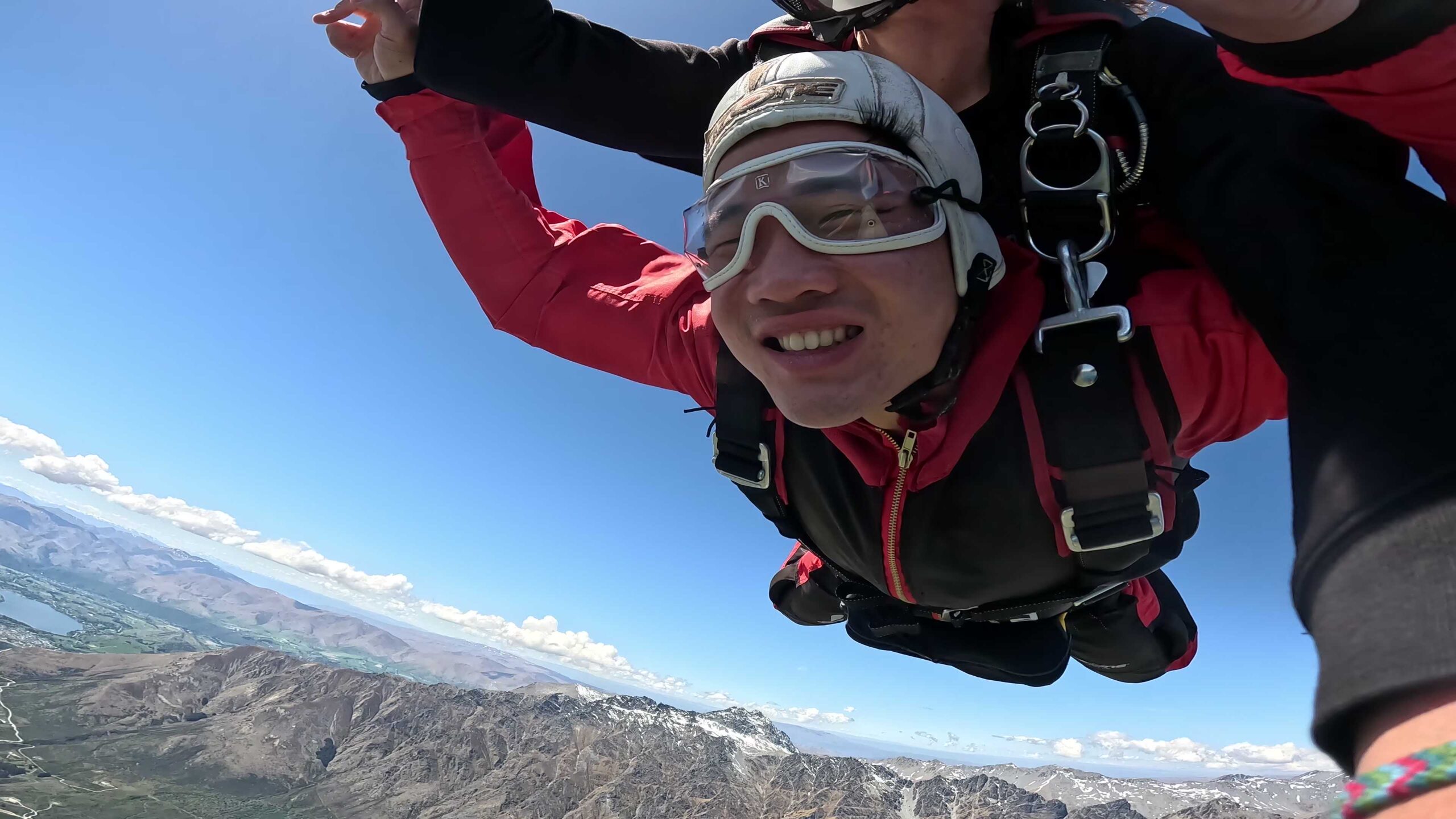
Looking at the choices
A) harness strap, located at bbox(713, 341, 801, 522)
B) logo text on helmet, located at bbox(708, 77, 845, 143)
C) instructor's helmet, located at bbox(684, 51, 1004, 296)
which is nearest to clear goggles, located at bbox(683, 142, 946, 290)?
instructor's helmet, located at bbox(684, 51, 1004, 296)

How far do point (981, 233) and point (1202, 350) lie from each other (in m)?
0.65

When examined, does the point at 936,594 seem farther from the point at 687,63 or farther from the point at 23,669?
the point at 23,669

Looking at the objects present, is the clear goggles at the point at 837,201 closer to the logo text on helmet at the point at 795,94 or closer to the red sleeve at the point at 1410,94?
the logo text on helmet at the point at 795,94

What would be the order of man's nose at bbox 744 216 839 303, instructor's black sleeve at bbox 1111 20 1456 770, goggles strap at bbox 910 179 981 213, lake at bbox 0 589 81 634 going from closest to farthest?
instructor's black sleeve at bbox 1111 20 1456 770 < man's nose at bbox 744 216 839 303 < goggles strap at bbox 910 179 981 213 < lake at bbox 0 589 81 634

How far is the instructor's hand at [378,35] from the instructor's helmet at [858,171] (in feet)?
4.06

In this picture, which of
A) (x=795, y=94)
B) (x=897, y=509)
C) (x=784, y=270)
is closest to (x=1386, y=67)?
(x=784, y=270)

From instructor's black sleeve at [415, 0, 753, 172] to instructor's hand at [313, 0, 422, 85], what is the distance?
258mm

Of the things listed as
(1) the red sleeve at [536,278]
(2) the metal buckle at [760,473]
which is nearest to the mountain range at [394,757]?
(1) the red sleeve at [536,278]

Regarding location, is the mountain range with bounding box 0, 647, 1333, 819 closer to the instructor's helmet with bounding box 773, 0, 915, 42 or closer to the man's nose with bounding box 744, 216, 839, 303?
the man's nose with bounding box 744, 216, 839, 303

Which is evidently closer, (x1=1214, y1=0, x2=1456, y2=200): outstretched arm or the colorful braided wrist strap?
the colorful braided wrist strap

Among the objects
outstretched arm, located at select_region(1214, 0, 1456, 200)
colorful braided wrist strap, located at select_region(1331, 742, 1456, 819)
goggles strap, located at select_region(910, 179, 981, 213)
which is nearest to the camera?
colorful braided wrist strap, located at select_region(1331, 742, 1456, 819)

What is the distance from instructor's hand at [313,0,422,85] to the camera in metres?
2.28

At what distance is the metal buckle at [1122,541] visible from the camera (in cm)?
180

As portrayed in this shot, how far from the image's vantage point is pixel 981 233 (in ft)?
6.43
